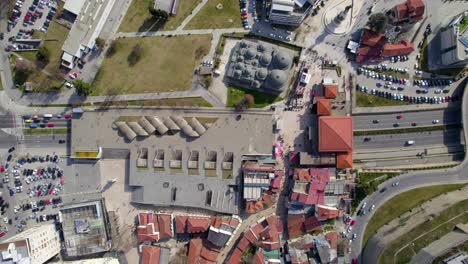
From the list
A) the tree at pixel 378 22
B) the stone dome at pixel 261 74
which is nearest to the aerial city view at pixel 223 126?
the stone dome at pixel 261 74

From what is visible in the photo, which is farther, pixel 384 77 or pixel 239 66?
pixel 384 77

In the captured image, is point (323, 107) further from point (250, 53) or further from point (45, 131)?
point (45, 131)

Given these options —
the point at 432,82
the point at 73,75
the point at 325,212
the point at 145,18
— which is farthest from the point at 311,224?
the point at 73,75


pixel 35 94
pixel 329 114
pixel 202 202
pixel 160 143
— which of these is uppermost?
pixel 35 94

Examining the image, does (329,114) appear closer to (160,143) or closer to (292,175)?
(292,175)

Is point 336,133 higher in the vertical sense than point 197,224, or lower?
higher

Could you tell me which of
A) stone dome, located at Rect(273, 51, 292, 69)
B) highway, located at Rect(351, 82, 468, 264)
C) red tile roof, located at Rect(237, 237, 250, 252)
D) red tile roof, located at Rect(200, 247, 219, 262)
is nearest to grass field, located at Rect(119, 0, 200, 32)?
stone dome, located at Rect(273, 51, 292, 69)

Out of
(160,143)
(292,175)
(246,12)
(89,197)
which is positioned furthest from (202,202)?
(246,12)
